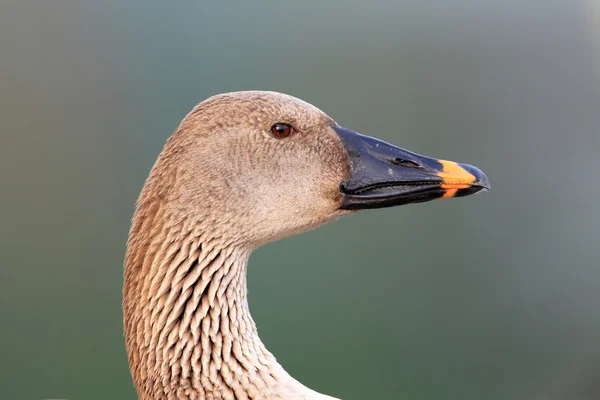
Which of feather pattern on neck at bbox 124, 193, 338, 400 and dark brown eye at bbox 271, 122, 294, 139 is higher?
dark brown eye at bbox 271, 122, 294, 139

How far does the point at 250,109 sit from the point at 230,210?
9.4 inches

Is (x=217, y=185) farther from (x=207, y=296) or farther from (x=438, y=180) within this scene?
(x=438, y=180)

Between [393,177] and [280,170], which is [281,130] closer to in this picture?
[280,170]

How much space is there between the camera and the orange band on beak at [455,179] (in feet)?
4.52

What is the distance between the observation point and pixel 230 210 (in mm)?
1385

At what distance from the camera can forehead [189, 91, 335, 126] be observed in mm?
1414

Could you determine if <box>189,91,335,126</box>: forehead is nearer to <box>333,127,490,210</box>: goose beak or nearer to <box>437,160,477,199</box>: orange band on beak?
<box>333,127,490,210</box>: goose beak

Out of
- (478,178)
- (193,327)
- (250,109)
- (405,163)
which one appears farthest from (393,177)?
(193,327)

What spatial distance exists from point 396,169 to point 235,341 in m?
0.54

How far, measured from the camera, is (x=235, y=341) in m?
1.39

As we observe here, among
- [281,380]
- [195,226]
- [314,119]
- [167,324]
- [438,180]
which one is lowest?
[281,380]

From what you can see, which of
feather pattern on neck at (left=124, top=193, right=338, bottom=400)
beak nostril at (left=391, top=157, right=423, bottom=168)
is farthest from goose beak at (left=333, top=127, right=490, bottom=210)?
feather pattern on neck at (left=124, top=193, right=338, bottom=400)

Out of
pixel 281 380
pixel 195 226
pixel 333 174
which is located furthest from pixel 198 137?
pixel 281 380

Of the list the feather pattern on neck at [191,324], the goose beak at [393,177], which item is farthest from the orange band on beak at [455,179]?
the feather pattern on neck at [191,324]
